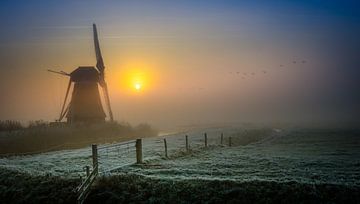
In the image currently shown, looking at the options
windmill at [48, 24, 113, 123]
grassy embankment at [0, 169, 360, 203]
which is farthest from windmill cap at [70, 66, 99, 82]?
grassy embankment at [0, 169, 360, 203]

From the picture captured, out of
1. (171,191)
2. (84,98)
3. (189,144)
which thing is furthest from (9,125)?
(171,191)

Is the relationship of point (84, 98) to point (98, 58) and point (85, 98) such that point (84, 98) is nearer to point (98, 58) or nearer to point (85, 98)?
point (85, 98)

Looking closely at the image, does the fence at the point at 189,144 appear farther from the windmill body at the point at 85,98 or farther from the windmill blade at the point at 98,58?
the windmill blade at the point at 98,58

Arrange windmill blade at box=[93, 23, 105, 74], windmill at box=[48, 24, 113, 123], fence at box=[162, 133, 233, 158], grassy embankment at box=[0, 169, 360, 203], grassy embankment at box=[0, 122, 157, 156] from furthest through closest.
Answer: windmill blade at box=[93, 23, 105, 74] → windmill at box=[48, 24, 113, 123] → grassy embankment at box=[0, 122, 157, 156] → fence at box=[162, 133, 233, 158] → grassy embankment at box=[0, 169, 360, 203]

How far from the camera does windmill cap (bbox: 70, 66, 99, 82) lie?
222 feet

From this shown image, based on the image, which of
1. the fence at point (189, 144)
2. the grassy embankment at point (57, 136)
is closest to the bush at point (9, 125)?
the grassy embankment at point (57, 136)

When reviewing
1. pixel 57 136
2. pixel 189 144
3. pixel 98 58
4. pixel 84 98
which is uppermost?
pixel 98 58

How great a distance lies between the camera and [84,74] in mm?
67812

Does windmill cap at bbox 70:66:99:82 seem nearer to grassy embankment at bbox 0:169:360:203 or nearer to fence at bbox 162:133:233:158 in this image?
fence at bbox 162:133:233:158

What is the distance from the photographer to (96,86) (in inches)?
2721

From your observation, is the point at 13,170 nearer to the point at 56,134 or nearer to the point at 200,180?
the point at 200,180

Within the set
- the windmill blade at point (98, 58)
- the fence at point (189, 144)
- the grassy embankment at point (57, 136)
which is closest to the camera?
the fence at point (189, 144)

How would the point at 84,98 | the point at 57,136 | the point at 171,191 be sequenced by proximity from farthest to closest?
the point at 84,98 → the point at 57,136 → the point at 171,191

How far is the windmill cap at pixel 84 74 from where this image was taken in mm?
67688
